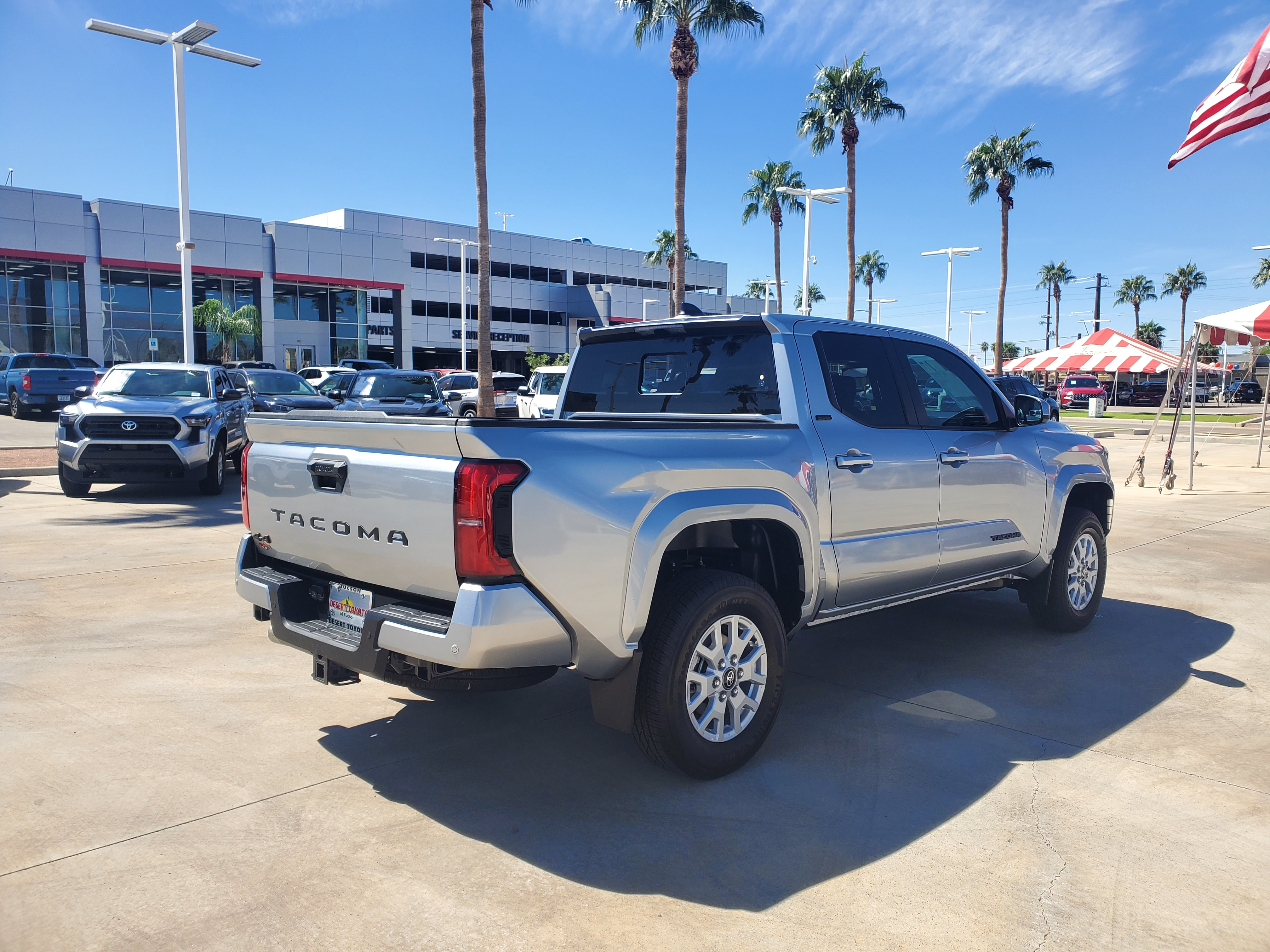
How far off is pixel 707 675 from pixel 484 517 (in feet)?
4.16

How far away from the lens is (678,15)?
78.2 ft

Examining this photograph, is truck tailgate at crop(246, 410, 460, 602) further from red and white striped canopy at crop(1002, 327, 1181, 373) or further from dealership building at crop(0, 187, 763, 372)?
dealership building at crop(0, 187, 763, 372)

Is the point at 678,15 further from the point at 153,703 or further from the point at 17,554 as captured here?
the point at 153,703

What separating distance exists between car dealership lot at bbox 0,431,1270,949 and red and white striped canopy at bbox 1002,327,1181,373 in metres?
12.9

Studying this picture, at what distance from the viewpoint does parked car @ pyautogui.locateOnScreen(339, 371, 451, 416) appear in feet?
53.3

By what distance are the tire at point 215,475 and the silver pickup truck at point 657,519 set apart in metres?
8.71

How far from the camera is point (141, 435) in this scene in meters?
11.5

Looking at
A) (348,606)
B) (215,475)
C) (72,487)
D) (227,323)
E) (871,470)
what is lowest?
(72,487)

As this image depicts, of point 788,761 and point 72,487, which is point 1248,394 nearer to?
point 72,487

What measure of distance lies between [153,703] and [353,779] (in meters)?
1.51

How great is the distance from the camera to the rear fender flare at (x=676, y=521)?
344cm

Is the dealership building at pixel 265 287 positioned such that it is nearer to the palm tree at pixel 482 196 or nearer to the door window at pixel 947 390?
the palm tree at pixel 482 196

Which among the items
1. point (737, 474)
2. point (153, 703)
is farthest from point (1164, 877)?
point (153, 703)

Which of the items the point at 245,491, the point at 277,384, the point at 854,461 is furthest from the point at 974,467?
the point at 277,384
